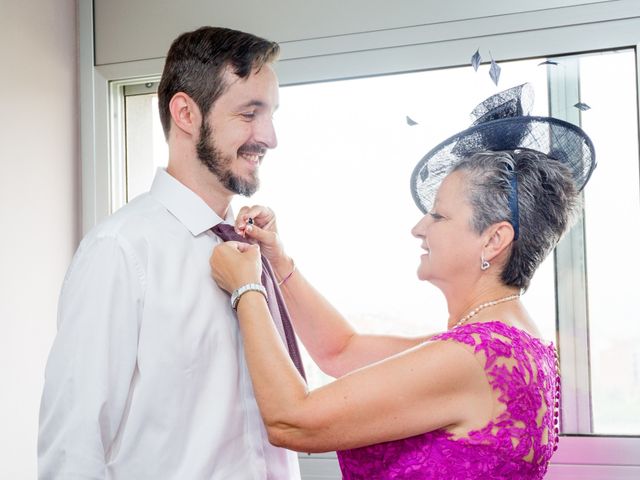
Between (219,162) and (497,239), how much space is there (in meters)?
0.55

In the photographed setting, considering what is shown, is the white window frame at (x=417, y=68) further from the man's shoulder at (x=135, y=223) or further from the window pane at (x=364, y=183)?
the man's shoulder at (x=135, y=223)

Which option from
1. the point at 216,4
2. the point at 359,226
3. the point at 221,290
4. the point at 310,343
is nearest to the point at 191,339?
the point at 221,290

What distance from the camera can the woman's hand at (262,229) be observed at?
157cm

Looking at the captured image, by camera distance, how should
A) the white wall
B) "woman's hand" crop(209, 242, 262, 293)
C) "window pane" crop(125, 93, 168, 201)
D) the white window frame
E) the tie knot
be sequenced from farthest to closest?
"window pane" crop(125, 93, 168, 201), the white wall, the white window frame, the tie knot, "woman's hand" crop(209, 242, 262, 293)

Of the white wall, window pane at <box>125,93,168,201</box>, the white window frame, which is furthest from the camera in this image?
window pane at <box>125,93,168,201</box>

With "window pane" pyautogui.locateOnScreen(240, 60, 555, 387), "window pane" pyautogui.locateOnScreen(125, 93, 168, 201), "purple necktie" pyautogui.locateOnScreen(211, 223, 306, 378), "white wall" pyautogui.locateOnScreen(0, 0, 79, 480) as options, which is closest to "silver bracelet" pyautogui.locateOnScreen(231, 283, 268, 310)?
"purple necktie" pyautogui.locateOnScreen(211, 223, 306, 378)

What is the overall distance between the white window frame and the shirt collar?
0.99 metres

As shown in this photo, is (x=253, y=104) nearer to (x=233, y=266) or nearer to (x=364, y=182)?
(x=233, y=266)

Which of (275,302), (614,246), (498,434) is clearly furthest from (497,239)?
(614,246)

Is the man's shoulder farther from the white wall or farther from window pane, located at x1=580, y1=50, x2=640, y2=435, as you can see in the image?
window pane, located at x1=580, y1=50, x2=640, y2=435

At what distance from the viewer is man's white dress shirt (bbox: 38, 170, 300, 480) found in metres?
1.27

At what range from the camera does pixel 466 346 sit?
4.25 feet

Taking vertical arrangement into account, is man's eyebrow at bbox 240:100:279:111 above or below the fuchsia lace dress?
above

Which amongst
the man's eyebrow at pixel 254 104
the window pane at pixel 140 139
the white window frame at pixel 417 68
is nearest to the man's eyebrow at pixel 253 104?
the man's eyebrow at pixel 254 104
